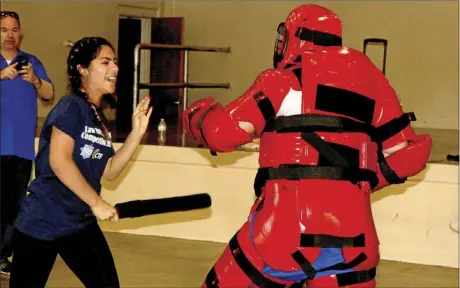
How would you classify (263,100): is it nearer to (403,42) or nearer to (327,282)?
(327,282)

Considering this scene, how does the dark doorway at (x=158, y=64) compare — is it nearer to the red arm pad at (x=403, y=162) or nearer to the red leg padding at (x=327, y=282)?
the red arm pad at (x=403, y=162)

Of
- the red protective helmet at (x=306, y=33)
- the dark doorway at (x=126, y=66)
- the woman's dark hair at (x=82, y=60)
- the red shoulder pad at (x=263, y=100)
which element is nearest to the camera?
the red shoulder pad at (x=263, y=100)

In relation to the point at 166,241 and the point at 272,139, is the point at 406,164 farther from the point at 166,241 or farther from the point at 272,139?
the point at 166,241

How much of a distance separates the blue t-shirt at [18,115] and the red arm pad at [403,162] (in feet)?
7.81

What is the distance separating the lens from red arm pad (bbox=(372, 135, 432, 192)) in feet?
9.87

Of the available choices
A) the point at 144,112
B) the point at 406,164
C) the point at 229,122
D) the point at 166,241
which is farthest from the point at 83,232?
the point at 166,241

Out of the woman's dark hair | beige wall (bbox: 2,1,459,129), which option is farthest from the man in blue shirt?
beige wall (bbox: 2,1,459,129)

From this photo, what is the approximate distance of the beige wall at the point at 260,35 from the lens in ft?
32.1

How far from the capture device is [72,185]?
2.90 m

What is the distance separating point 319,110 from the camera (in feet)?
9.11

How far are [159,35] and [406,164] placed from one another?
873 cm

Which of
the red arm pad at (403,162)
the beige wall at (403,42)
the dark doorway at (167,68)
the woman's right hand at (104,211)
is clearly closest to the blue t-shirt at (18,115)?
the woman's right hand at (104,211)

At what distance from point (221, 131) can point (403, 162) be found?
0.65m

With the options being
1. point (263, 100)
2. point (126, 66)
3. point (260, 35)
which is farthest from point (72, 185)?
point (260, 35)
